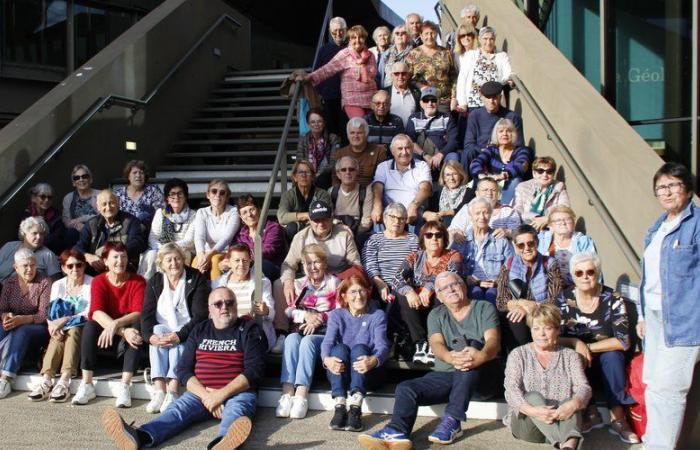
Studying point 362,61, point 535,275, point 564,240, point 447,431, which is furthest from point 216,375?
point 362,61

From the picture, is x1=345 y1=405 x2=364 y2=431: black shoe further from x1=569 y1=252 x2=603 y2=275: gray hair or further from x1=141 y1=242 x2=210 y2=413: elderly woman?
x1=569 y1=252 x2=603 y2=275: gray hair

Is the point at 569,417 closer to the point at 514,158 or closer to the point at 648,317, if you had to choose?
the point at 648,317

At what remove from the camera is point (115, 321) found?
5.57 meters

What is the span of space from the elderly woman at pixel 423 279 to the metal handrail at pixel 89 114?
11.0 feet

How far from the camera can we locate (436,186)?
7.21 metres

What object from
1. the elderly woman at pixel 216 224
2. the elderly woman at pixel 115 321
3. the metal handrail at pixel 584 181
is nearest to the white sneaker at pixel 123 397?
the elderly woman at pixel 115 321

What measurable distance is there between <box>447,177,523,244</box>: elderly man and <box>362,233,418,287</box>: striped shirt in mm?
323

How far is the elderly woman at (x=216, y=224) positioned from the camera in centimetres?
644

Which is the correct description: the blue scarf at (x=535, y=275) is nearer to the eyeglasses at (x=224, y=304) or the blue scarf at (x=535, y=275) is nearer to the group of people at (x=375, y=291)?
the group of people at (x=375, y=291)

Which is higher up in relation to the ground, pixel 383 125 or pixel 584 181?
pixel 383 125

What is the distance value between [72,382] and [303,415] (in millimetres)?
1658

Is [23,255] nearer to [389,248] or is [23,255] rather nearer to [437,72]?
[389,248]

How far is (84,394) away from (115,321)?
52 centimetres

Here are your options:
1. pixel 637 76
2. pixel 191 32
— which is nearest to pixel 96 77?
pixel 191 32
